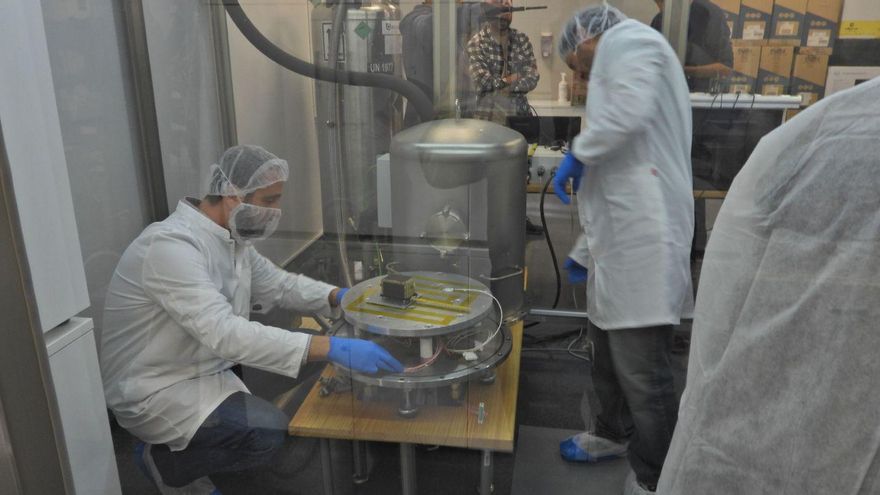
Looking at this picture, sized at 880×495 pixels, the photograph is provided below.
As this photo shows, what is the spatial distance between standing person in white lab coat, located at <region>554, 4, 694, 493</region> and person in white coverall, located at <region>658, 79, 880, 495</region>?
0.41 meters

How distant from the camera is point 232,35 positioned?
3.08ft

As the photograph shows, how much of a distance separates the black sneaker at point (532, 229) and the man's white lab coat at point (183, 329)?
64cm

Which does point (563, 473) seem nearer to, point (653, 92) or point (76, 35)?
point (653, 92)

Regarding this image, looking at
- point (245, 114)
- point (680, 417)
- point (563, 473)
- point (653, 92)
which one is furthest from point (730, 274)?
point (563, 473)

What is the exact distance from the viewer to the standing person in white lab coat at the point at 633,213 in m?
0.97

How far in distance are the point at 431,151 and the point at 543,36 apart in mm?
299

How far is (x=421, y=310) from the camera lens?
3.11 ft

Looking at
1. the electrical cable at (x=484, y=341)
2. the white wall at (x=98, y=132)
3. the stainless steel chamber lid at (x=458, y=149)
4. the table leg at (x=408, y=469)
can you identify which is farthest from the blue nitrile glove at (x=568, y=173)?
the white wall at (x=98, y=132)

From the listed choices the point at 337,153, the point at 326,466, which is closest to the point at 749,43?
the point at 337,153

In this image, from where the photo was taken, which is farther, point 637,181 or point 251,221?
point 637,181

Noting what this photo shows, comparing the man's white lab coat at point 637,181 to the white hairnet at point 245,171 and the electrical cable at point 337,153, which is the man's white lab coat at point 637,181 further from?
the white hairnet at point 245,171

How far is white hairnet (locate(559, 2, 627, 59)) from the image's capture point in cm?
103

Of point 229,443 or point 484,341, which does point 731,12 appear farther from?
point 229,443

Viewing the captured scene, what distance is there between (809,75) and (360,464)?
0.99 metres
